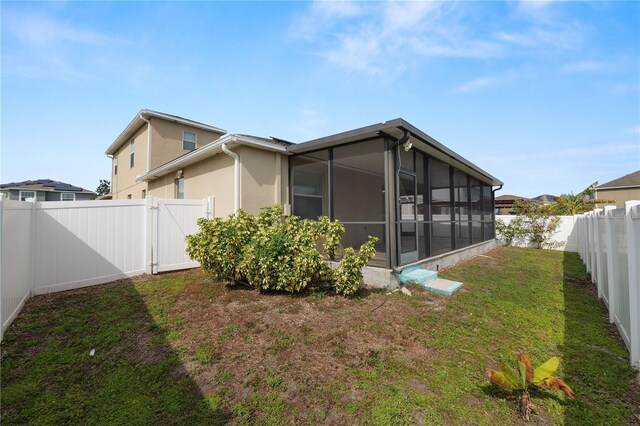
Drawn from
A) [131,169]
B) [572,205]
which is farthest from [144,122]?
[572,205]

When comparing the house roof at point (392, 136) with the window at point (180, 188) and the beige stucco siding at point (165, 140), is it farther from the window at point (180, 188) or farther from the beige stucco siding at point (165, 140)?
the beige stucco siding at point (165, 140)

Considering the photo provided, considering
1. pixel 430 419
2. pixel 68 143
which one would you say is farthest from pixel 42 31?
pixel 430 419

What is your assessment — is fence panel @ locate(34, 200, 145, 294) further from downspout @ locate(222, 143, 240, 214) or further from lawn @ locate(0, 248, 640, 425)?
downspout @ locate(222, 143, 240, 214)

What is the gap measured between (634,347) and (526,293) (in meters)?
2.87

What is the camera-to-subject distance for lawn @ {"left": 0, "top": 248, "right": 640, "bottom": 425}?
219 centimetres

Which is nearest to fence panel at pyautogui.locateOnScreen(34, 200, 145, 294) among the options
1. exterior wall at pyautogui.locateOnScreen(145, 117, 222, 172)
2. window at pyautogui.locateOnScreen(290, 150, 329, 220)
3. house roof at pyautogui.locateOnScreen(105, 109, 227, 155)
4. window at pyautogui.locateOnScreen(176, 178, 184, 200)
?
window at pyautogui.locateOnScreen(176, 178, 184, 200)

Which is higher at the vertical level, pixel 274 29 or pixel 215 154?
pixel 274 29

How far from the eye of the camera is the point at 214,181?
7.54 meters

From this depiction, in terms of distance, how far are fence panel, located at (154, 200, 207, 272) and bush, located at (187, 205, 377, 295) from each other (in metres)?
1.66

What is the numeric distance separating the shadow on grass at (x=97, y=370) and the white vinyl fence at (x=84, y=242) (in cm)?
55

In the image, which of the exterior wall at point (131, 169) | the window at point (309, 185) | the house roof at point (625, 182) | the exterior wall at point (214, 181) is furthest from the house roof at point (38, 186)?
the house roof at point (625, 182)

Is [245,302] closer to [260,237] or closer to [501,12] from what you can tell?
[260,237]

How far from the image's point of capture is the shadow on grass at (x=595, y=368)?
220 cm

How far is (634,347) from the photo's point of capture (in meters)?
2.78
